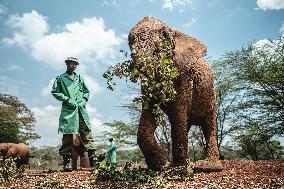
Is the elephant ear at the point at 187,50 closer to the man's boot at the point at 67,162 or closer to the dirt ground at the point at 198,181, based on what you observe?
the dirt ground at the point at 198,181

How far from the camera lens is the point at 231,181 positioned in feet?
21.5

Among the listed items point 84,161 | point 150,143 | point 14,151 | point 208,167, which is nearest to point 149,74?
point 150,143

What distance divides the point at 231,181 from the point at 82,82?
4.21m

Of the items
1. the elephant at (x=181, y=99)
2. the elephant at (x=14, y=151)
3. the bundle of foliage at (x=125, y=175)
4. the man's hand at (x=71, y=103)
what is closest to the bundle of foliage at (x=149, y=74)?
the elephant at (x=181, y=99)

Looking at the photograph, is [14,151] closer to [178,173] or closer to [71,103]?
[71,103]

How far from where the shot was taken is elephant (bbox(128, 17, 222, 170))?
686 centimetres

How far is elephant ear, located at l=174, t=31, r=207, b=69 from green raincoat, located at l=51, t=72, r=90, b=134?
8.38ft

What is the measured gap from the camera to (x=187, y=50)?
7.83 metres

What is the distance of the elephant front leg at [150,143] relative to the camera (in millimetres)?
6758

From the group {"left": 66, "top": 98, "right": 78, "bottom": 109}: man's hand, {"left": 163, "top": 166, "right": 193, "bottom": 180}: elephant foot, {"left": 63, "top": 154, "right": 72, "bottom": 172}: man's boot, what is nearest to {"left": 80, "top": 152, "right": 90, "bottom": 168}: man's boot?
{"left": 63, "top": 154, "right": 72, "bottom": 172}: man's boot

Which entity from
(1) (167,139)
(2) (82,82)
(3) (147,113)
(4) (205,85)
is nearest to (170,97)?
(3) (147,113)

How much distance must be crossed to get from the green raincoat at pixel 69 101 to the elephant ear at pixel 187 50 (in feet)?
8.38

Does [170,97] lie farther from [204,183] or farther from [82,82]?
[82,82]

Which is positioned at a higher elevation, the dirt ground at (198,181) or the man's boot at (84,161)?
the man's boot at (84,161)
